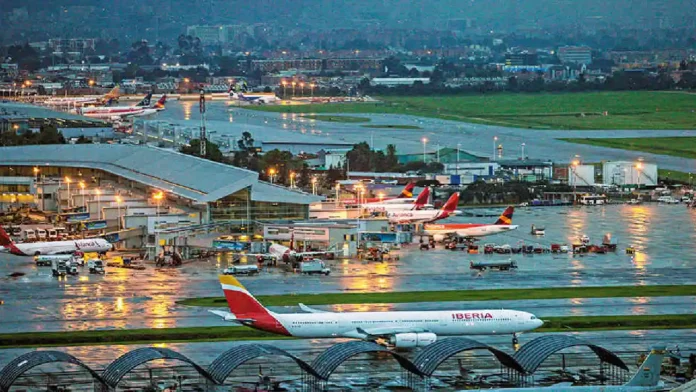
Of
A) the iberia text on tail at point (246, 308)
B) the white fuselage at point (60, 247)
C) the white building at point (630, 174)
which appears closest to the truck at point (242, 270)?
the white fuselage at point (60, 247)

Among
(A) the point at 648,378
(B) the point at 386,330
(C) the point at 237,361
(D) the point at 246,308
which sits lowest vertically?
(B) the point at 386,330

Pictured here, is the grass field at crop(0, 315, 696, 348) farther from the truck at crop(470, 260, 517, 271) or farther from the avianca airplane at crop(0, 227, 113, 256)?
the avianca airplane at crop(0, 227, 113, 256)

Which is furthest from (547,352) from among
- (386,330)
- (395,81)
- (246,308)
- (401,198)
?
(395,81)

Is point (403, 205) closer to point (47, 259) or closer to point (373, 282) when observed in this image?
point (373, 282)

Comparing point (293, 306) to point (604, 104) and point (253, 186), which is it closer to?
point (253, 186)

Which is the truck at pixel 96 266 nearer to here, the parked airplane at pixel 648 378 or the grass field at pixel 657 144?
the parked airplane at pixel 648 378

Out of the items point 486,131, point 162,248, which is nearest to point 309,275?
point 162,248
